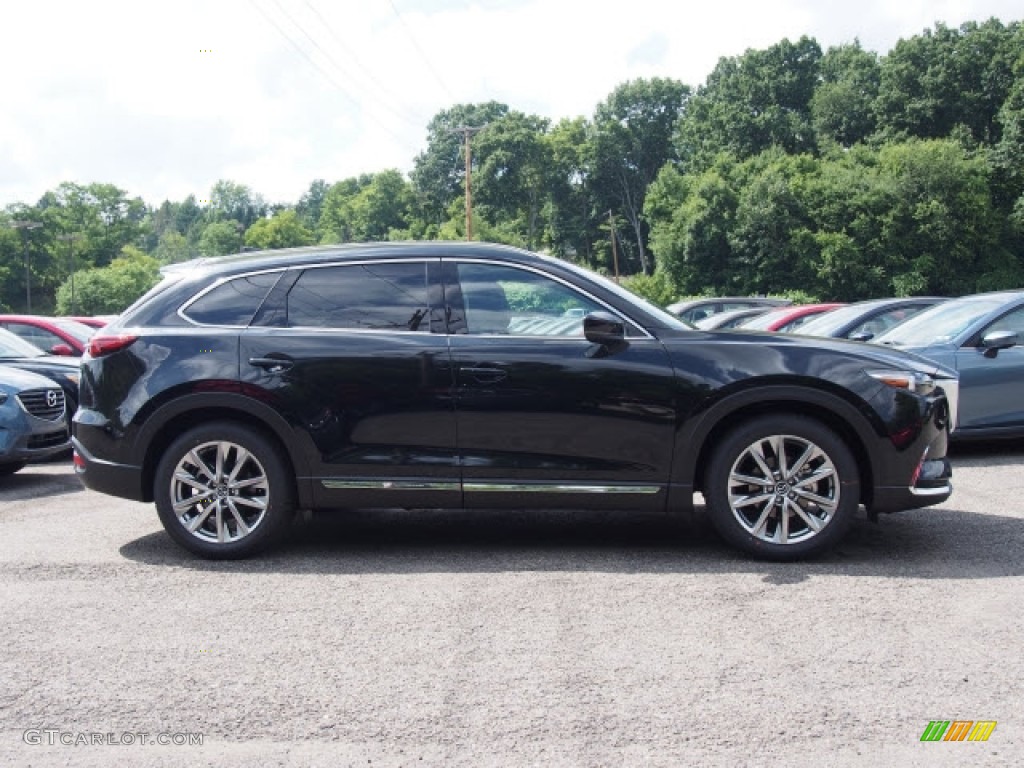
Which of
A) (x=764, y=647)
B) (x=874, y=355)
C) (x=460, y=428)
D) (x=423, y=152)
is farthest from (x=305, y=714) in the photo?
(x=423, y=152)

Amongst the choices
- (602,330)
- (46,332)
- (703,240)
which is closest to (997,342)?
(602,330)

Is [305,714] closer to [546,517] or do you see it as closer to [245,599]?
[245,599]

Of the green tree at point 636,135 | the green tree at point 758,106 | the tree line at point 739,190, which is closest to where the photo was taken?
the tree line at point 739,190

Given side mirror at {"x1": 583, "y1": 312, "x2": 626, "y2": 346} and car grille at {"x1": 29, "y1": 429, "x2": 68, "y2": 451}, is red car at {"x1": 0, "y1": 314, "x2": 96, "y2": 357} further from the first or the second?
side mirror at {"x1": 583, "y1": 312, "x2": 626, "y2": 346}

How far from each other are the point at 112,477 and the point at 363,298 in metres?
1.75

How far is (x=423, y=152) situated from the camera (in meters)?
98.7

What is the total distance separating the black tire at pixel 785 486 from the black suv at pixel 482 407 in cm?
1

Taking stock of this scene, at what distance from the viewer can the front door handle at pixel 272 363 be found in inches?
219

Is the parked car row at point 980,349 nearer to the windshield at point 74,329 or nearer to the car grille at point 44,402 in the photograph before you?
the car grille at point 44,402

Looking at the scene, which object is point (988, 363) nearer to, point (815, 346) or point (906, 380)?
point (906, 380)

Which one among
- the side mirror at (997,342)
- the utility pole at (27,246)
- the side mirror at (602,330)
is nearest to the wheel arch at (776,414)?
the side mirror at (602,330)

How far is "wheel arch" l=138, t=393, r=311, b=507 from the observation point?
5.54 meters

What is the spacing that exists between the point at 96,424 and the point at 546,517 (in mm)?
2906

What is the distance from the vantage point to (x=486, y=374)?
17.9 feet
